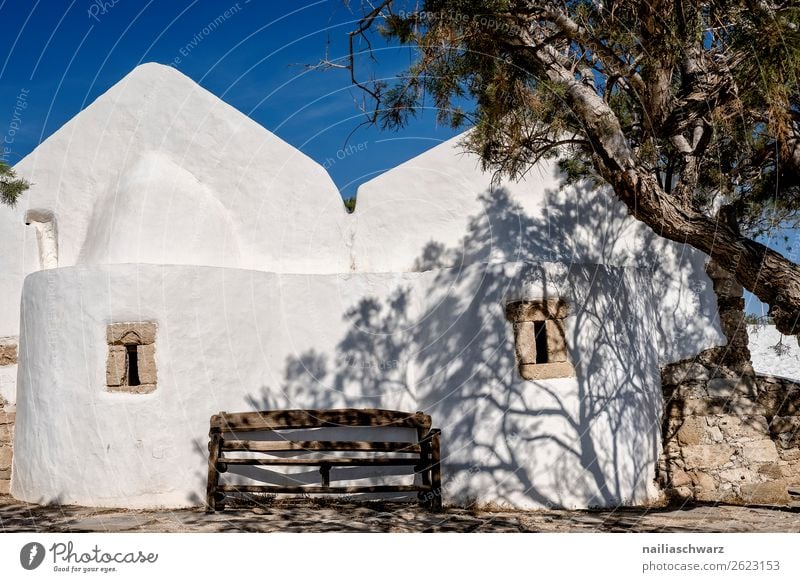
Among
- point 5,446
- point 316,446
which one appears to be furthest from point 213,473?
point 5,446

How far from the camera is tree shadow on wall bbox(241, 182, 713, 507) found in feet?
26.6

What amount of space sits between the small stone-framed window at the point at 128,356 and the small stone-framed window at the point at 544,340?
12.3 feet

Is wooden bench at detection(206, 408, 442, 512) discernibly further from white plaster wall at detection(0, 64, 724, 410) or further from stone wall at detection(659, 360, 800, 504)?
stone wall at detection(659, 360, 800, 504)

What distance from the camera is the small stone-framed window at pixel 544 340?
8211 millimetres

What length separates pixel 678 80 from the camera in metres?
8.45

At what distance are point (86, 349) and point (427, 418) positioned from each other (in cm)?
359

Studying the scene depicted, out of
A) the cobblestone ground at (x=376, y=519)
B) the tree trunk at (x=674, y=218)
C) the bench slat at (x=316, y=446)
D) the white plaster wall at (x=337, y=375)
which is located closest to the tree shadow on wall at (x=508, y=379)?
the white plaster wall at (x=337, y=375)

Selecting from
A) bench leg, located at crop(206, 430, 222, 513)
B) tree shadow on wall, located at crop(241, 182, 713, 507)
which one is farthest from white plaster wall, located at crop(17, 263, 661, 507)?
bench leg, located at crop(206, 430, 222, 513)

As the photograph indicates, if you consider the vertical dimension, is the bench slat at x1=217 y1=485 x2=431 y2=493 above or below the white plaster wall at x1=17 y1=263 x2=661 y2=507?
below

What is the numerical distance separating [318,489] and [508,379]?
2266 millimetres

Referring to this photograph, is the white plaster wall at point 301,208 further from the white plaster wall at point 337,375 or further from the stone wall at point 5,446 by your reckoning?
the stone wall at point 5,446

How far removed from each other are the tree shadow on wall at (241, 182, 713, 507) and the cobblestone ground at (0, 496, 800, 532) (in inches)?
16.4

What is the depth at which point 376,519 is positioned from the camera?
288 inches

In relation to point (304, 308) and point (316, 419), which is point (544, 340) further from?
point (304, 308)
